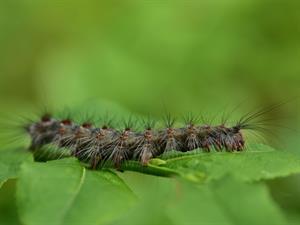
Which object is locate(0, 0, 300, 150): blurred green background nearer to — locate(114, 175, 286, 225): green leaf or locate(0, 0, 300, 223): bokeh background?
locate(0, 0, 300, 223): bokeh background

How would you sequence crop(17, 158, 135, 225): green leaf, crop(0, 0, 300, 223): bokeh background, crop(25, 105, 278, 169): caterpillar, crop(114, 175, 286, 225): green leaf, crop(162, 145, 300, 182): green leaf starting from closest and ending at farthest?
crop(114, 175, 286, 225): green leaf
crop(17, 158, 135, 225): green leaf
crop(162, 145, 300, 182): green leaf
crop(25, 105, 278, 169): caterpillar
crop(0, 0, 300, 223): bokeh background

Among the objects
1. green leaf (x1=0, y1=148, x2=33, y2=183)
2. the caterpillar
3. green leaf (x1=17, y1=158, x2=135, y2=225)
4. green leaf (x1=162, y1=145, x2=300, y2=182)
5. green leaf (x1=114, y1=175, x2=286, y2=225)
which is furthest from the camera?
the caterpillar

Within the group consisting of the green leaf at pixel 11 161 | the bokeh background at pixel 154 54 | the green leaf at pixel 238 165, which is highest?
the bokeh background at pixel 154 54

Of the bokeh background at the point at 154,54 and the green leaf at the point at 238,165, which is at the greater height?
the bokeh background at the point at 154,54

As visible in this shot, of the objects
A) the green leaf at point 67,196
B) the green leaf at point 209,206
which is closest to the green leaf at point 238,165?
the green leaf at point 209,206

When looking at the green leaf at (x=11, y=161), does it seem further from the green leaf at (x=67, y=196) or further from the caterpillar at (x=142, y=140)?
the green leaf at (x=67, y=196)

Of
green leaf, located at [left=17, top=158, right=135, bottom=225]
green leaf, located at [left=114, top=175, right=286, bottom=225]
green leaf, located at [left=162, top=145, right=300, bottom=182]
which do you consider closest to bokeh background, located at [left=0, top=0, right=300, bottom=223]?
green leaf, located at [left=162, top=145, right=300, bottom=182]

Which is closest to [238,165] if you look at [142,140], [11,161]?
[142,140]

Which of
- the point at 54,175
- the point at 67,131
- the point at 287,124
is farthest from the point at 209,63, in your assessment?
the point at 54,175
